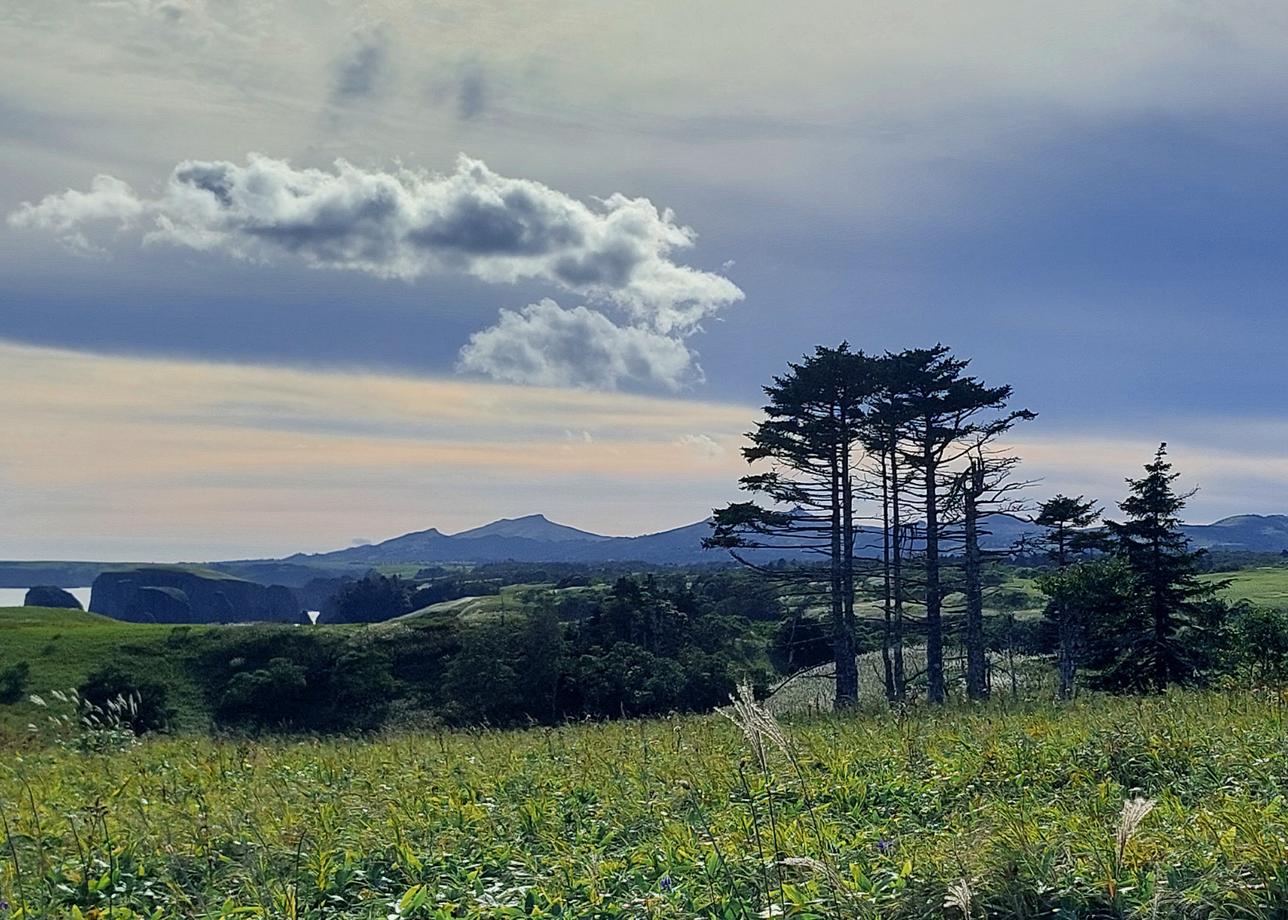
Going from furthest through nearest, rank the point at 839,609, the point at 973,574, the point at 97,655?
1. the point at 97,655
2. the point at 839,609
3. the point at 973,574

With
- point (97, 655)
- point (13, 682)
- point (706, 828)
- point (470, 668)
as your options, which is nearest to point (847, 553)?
point (706, 828)

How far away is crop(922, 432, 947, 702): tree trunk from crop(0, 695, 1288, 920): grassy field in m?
23.6

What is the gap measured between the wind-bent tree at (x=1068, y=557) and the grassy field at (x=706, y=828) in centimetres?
2189

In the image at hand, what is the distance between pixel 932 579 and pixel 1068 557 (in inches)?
381

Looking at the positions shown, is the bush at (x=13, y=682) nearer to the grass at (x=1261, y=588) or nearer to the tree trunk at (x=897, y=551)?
the tree trunk at (x=897, y=551)

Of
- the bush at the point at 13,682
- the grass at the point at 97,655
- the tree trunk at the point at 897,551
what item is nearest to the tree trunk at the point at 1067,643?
the tree trunk at the point at 897,551

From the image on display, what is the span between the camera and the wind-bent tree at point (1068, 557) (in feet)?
99.6

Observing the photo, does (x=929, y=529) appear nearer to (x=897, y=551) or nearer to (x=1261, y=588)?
(x=897, y=551)

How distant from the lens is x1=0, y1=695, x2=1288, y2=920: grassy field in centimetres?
408

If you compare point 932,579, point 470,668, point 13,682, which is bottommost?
point 13,682

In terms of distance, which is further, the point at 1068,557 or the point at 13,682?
the point at 13,682

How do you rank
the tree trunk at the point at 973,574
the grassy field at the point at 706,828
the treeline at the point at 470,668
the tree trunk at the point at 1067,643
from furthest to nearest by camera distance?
the treeline at the point at 470,668 → the tree trunk at the point at 973,574 → the tree trunk at the point at 1067,643 → the grassy field at the point at 706,828

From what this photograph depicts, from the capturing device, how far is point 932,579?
3431 cm

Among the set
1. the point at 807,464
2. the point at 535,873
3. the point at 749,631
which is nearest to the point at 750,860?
the point at 535,873
